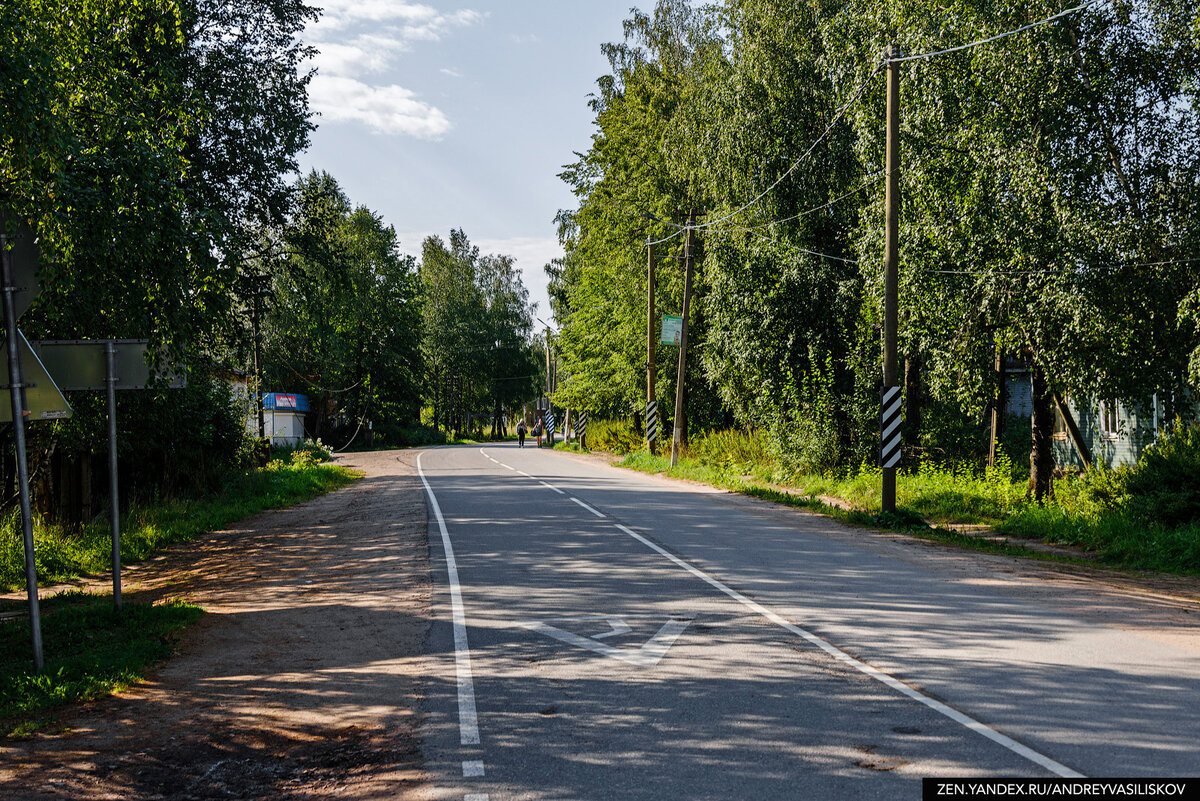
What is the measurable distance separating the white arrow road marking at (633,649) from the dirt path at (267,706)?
1190mm

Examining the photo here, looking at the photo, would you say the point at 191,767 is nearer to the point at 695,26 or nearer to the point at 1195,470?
the point at 1195,470

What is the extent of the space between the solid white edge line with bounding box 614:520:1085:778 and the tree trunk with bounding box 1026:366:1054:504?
1159 cm

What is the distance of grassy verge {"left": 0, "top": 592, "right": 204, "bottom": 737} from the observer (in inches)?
250

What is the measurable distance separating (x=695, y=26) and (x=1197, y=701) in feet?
124

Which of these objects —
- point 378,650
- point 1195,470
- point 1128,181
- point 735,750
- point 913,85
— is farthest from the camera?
point 913,85

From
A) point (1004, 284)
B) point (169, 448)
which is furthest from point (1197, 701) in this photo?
point (169, 448)

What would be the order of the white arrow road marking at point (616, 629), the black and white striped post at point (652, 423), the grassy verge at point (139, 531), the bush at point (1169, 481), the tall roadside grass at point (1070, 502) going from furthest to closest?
the black and white striped post at point (652, 423) → the bush at point (1169, 481) → the tall roadside grass at point (1070, 502) → the grassy verge at point (139, 531) → the white arrow road marking at point (616, 629)

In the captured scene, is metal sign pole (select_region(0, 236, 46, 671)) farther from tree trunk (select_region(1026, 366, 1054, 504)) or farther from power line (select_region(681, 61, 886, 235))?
power line (select_region(681, 61, 886, 235))

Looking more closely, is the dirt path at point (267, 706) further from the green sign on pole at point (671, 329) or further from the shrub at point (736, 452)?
the green sign on pole at point (671, 329)

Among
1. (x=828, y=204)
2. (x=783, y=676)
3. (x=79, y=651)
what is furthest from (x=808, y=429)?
(x=79, y=651)

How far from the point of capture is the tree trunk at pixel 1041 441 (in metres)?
18.9

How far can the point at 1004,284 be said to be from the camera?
55.0 ft

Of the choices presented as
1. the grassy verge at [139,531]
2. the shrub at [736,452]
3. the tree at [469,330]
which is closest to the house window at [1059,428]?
the shrub at [736,452]

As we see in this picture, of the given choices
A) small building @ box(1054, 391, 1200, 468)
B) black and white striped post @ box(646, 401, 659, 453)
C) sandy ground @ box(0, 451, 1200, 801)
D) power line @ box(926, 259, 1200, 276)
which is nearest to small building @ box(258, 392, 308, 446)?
black and white striped post @ box(646, 401, 659, 453)
